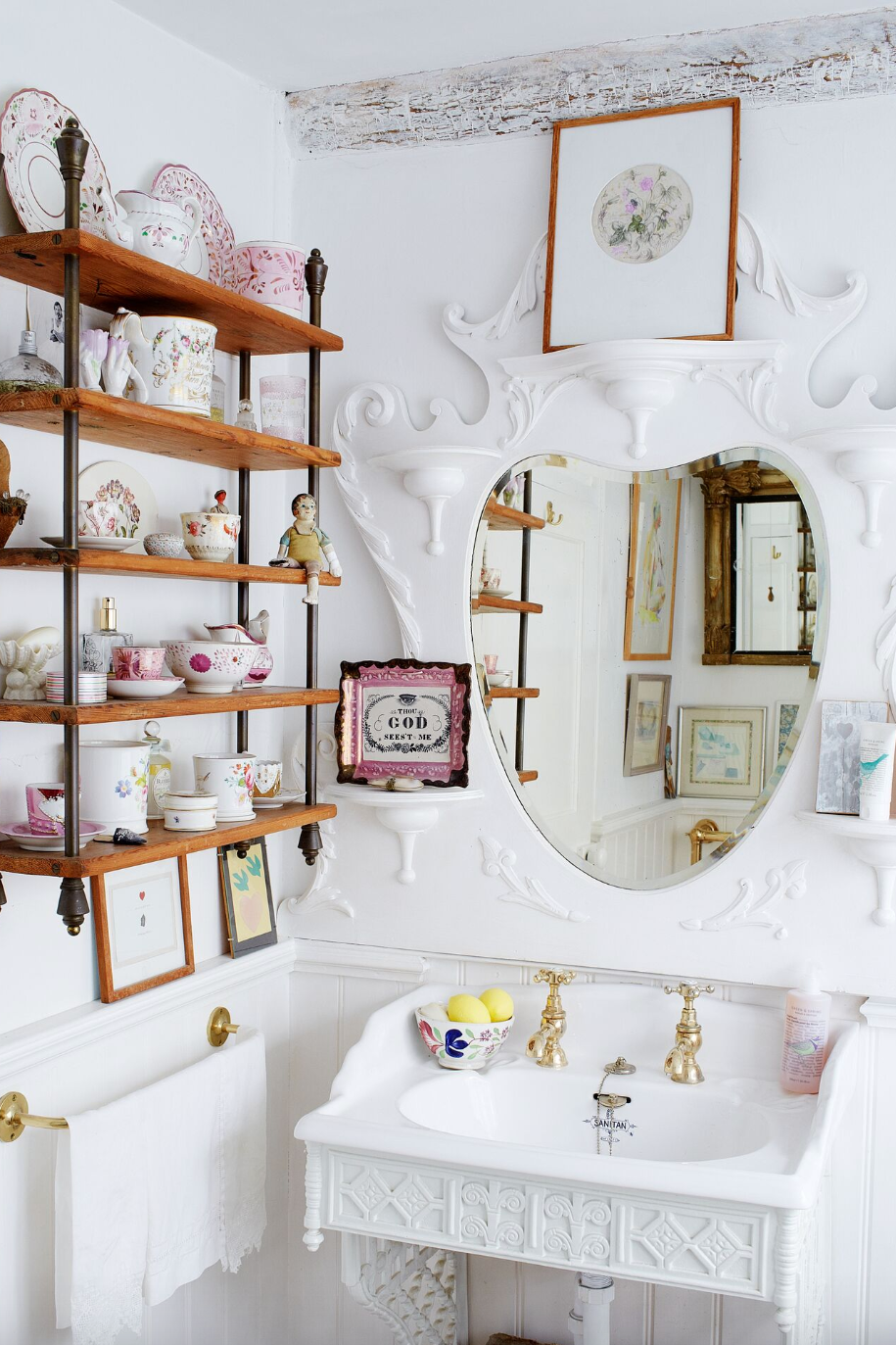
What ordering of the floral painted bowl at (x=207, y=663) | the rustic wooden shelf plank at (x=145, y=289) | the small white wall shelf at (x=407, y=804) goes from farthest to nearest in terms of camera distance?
the small white wall shelf at (x=407, y=804), the floral painted bowl at (x=207, y=663), the rustic wooden shelf plank at (x=145, y=289)

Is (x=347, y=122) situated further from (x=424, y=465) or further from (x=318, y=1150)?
(x=318, y=1150)

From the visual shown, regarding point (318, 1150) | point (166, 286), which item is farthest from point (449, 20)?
point (318, 1150)

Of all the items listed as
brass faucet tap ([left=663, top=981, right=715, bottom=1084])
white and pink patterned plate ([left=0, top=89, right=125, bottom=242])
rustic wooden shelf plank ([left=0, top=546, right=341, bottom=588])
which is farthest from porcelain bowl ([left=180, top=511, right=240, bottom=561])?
brass faucet tap ([left=663, top=981, right=715, bottom=1084])

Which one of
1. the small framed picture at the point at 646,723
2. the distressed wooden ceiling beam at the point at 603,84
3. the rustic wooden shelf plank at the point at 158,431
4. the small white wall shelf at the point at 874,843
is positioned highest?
the distressed wooden ceiling beam at the point at 603,84

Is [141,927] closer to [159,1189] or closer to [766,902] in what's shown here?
[159,1189]

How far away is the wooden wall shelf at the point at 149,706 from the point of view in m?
1.56

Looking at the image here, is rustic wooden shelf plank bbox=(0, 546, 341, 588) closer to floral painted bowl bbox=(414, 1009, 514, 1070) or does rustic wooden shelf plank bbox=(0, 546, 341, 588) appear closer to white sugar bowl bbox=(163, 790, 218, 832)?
white sugar bowl bbox=(163, 790, 218, 832)

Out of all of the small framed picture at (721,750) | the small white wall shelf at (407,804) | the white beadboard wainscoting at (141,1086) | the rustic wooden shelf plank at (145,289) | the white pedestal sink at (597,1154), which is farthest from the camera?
the small white wall shelf at (407,804)

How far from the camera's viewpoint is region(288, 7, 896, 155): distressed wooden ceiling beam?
2.00 m

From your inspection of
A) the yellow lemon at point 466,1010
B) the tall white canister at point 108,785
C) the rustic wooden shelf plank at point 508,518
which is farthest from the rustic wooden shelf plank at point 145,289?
the yellow lemon at point 466,1010

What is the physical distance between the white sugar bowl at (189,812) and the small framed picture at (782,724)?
904 mm

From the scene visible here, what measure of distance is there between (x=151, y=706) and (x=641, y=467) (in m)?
0.93

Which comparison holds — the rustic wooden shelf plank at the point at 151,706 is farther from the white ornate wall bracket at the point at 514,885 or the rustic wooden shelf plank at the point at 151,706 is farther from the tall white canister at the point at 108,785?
the white ornate wall bracket at the point at 514,885

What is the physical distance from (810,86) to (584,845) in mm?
1298
